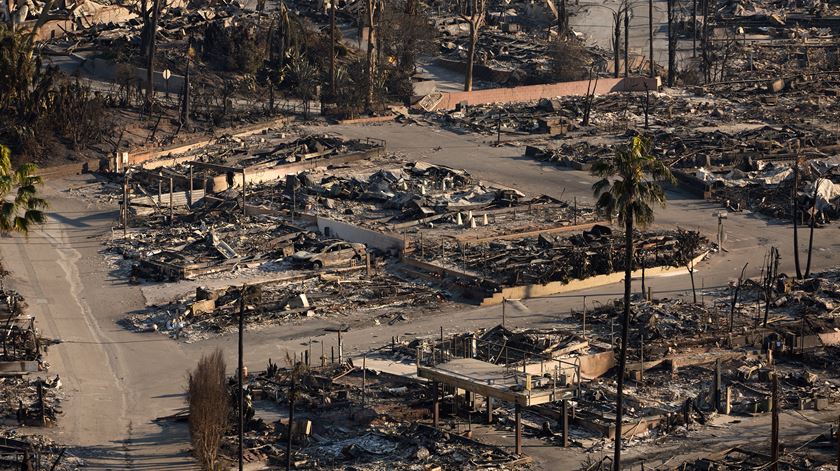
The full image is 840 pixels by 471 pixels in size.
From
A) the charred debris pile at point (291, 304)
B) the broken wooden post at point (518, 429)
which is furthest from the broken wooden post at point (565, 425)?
the charred debris pile at point (291, 304)

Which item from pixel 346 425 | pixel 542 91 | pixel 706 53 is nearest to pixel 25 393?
pixel 346 425

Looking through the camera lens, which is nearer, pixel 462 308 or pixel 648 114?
pixel 462 308

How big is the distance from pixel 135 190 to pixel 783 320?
81.0 ft

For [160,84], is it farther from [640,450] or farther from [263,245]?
[640,450]

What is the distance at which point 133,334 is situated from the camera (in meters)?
49.5

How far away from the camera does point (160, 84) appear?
8088cm

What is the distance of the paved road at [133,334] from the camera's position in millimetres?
41812

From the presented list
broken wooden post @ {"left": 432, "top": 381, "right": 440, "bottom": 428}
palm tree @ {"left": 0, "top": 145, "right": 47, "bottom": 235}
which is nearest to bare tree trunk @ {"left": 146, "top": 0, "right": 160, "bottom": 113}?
palm tree @ {"left": 0, "top": 145, "right": 47, "bottom": 235}

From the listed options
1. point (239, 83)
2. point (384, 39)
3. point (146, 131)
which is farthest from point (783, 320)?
point (384, 39)

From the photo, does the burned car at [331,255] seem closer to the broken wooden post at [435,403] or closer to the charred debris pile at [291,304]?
the charred debris pile at [291,304]

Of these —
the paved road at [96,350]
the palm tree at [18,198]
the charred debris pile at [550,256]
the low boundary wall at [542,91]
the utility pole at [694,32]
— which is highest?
the palm tree at [18,198]

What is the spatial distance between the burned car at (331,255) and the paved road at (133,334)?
4867mm

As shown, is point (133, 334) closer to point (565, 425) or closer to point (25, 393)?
point (25, 393)

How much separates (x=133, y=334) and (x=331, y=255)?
26.2 ft
